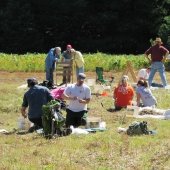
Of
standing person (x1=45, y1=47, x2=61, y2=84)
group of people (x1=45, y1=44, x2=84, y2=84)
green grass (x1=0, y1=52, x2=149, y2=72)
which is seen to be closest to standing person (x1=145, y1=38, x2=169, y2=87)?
group of people (x1=45, y1=44, x2=84, y2=84)

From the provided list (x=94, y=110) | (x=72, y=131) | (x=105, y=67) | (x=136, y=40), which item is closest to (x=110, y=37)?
(x=136, y=40)

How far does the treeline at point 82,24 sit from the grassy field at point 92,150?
33.8m

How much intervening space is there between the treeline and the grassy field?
33.8 metres

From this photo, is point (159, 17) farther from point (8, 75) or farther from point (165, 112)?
point (165, 112)

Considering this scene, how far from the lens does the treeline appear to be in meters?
47.4

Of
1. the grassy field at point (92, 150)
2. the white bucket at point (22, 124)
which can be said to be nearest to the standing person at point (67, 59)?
the grassy field at point (92, 150)

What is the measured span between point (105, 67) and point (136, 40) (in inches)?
805

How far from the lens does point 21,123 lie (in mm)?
13070

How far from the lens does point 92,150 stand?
10406 mm

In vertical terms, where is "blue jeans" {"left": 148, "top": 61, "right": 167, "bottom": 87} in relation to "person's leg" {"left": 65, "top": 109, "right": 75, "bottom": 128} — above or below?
above

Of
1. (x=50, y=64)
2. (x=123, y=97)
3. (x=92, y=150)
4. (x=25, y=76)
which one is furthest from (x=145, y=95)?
(x=25, y=76)

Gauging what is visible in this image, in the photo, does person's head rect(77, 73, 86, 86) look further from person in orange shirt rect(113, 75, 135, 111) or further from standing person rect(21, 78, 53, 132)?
person in orange shirt rect(113, 75, 135, 111)

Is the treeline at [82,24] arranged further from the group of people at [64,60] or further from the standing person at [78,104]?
the standing person at [78,104]

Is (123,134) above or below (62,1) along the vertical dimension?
below
